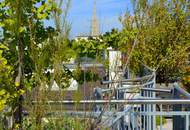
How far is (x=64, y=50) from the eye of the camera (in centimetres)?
311

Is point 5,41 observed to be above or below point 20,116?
above

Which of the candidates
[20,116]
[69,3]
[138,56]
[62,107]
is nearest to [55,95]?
[62,107]

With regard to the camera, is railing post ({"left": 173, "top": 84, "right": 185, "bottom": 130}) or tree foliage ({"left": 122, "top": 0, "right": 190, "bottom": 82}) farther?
tree foliage ({"left": 122, "top": 0, "right": 190, "bottom": 82})

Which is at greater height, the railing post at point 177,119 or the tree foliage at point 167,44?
the tree foliage at point 167,44

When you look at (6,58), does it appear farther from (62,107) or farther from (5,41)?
(62,107)

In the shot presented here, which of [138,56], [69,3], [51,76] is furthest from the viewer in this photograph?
[138,56]

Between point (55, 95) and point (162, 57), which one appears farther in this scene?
point (162, 57)

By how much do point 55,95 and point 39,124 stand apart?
221 millimetres

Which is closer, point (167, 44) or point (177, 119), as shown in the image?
point (177, 119)

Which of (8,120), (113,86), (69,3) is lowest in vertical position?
(8,120)

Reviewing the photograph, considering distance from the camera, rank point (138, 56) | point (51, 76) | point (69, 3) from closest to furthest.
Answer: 1. point (69, 3)
2. point (51, 76)
3. point (138, 56)

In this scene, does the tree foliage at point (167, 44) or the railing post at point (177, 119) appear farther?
the tree foliage at point (167, 44)

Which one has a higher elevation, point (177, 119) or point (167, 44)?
point (167, 44)

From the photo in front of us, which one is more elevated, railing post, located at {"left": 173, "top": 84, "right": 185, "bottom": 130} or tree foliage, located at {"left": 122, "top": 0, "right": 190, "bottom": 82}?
tree foliage, located at {"left": 122, "top": 0, "right": 190, "bottom": 82}
